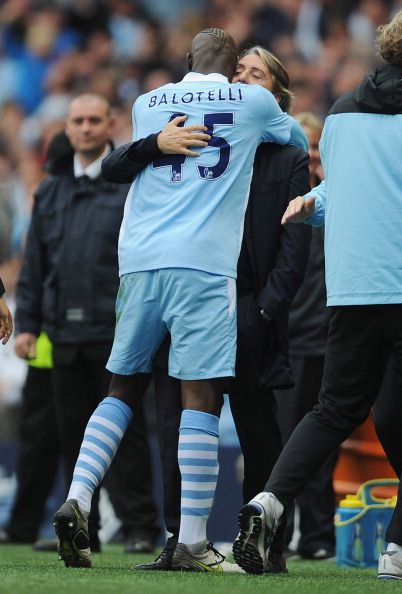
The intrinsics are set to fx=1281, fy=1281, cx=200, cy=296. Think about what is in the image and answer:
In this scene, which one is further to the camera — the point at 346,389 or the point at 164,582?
the point at 346,389

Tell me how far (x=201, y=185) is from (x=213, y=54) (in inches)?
21.9

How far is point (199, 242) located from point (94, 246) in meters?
2.27

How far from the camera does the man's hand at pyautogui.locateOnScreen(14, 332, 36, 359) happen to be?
6.80 meters

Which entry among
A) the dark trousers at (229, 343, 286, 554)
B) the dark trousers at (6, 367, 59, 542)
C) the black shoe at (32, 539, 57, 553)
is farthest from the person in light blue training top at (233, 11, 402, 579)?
the dark trousers at (6, 367, 59, 542)

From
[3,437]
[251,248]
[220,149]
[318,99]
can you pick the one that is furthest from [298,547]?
[318,99]

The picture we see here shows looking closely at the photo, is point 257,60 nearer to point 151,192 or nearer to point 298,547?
point 151,192

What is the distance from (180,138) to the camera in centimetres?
454

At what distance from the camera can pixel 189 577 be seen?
4.18 meters

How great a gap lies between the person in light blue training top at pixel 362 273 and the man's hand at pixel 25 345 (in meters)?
2.68

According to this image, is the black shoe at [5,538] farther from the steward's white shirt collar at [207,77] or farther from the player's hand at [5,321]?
the steward's white shirt collar at [207,77]

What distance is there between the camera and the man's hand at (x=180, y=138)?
453cm

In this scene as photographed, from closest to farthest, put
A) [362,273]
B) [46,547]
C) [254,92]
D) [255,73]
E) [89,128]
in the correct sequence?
1. [362,273]
2. [254,92]
3. [255,73]
4. [46,547]
5. [89,128]

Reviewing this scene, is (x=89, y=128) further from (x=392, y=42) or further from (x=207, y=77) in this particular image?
(x=392, y=42)

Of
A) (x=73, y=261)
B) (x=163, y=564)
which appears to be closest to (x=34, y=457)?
(x=73, y=261)
